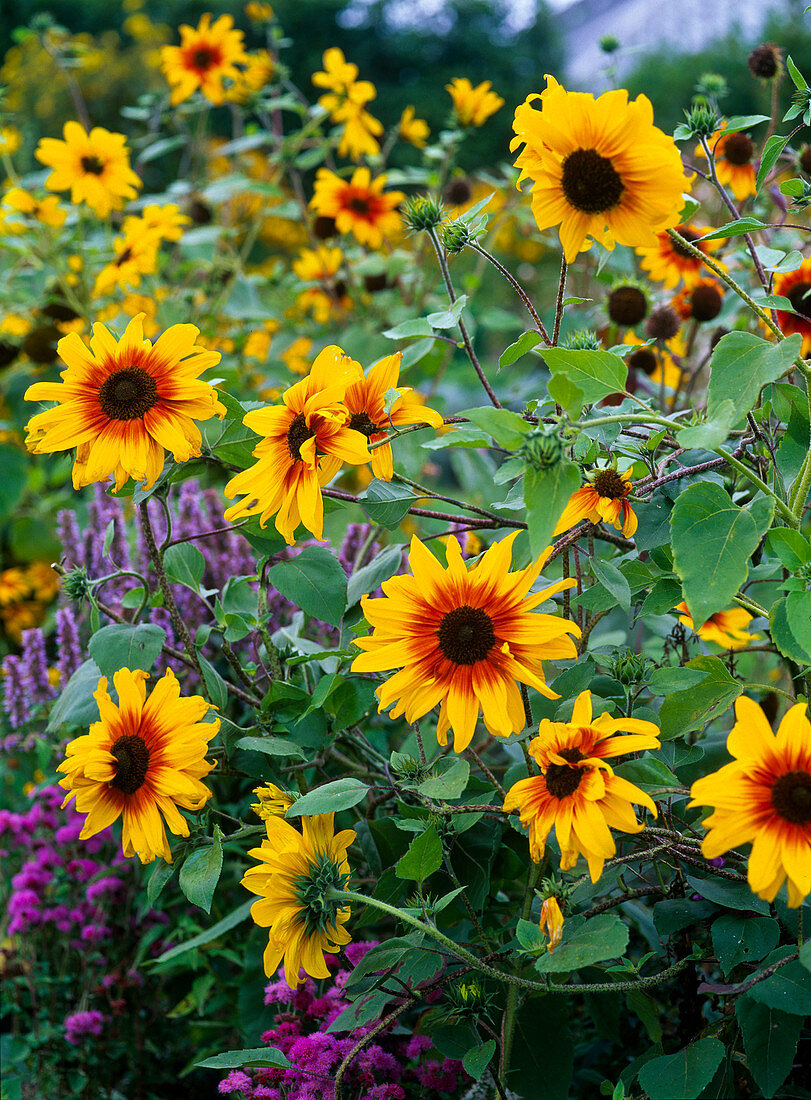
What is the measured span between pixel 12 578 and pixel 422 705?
1.99 meters

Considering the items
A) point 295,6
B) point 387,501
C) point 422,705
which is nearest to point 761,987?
point 422,705

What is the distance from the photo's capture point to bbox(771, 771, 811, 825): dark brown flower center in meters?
0.59

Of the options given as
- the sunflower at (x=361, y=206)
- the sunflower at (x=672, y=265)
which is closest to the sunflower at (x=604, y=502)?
the sunflower at (x=672, y=265)

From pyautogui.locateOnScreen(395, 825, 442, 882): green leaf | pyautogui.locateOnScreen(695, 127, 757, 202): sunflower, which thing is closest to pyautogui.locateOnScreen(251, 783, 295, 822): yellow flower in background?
pyautogui.locateOnScreen(395, 825, 442, 882): green leaf

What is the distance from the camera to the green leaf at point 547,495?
58 cm

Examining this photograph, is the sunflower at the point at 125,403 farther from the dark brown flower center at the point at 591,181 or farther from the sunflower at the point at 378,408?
the dark brown flower center at the point at 591,181

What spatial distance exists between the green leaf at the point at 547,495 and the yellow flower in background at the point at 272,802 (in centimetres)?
32

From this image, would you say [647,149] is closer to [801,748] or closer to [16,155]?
[801,748]

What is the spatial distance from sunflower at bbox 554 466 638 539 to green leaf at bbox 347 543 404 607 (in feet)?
0.61

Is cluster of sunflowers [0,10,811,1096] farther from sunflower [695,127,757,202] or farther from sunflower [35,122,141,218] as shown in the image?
sunflower [35,122,141,218]

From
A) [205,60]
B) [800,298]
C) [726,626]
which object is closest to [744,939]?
[726,626]

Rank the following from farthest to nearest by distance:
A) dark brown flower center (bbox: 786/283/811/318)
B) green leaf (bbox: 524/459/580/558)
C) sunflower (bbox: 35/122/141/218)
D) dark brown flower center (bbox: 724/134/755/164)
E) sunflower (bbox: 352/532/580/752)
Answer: sunflower (bbox: 35/122/141/218) < dark brown flower center (bbox: 724/134/755/164) < dark brown flower center (bbox: 786/283/811/318) < sunflower (bbox: 352/532/580/752) < green leaf (bbox: 524/459/580/558)

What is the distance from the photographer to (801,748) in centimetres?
60

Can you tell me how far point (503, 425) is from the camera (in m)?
0.62
